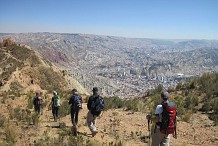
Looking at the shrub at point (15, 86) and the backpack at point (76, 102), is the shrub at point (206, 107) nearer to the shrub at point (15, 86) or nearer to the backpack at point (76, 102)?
the backpack at point (76, 102)

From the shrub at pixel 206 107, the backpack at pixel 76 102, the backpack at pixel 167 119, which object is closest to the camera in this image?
the backpack at pixel 167 119

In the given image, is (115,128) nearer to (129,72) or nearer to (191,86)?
(191,86)

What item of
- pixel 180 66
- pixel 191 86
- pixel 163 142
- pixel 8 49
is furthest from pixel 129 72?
pixel 163 142

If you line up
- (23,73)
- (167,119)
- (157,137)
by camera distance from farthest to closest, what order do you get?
(23,73) → (157,137) → (167,119)

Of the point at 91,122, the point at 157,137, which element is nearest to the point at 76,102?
the point at 91,122

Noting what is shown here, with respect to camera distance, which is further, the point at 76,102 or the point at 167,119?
the point at 76,102

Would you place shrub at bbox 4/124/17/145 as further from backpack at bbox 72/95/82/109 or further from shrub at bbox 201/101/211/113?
shrub at bbox 201/101/211/113

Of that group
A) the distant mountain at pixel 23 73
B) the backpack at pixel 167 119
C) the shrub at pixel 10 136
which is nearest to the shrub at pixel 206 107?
the backpack at pixel 167 119

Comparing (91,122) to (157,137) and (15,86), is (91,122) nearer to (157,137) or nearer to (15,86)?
(157,137)
